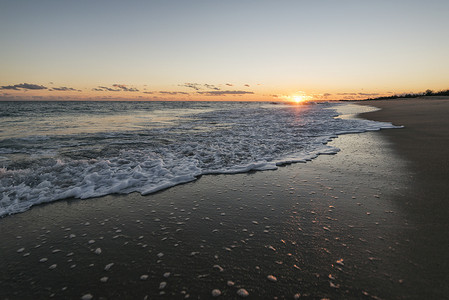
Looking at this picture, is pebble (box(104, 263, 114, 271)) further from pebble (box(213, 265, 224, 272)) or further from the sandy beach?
pebble (box(213, 265, 224, 272))

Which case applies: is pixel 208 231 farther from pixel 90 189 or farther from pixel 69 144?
pixel 69 144

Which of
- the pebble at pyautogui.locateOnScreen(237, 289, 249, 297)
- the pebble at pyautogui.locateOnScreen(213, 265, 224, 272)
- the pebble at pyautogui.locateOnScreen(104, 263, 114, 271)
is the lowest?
the pebble at pyautogui.locateOnScreen(104, 263, 114, 271)

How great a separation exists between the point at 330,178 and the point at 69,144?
9977 millimetres

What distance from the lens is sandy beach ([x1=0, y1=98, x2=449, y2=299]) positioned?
2270mm

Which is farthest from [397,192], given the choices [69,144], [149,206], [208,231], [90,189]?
[69,144]

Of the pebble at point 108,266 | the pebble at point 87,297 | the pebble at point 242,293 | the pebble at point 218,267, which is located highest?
the pebble at point 242,293

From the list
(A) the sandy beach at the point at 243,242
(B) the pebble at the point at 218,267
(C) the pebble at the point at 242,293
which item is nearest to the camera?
(C) the pebble at the point at 242,293

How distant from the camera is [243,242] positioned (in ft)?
9.71

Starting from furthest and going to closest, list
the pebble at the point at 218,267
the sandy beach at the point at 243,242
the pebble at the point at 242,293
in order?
1. the pebble at the point at 218,267
2. the sandy beach at the point at 243,242
3. the pebble at the point at 242,293

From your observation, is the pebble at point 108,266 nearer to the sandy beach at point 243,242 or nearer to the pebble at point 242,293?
the sandy beach at point 243,242

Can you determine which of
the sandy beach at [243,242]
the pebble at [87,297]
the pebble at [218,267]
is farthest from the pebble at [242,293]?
the pebble at [87,297]

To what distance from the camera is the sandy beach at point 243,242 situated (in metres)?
2.27

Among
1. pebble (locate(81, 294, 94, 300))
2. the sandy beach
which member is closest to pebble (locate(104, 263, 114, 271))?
the sandy beach

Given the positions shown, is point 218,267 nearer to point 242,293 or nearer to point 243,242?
point 242,293
